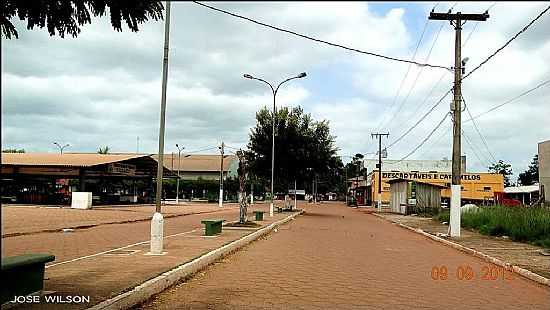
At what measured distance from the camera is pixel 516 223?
22.6 metres

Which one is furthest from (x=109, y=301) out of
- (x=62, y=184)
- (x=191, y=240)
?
(x=62, y=184)

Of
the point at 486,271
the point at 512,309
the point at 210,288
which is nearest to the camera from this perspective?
the point at 512,309

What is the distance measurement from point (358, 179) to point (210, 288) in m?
108

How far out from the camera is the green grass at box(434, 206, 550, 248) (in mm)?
20438

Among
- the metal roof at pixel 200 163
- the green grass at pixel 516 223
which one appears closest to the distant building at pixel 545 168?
the green grass at pixel 516 223

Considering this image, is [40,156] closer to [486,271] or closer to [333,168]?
[333,168]

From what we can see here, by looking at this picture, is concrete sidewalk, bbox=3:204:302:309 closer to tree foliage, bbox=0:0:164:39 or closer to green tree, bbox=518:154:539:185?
tree foliage, bbox=0:0:164:39

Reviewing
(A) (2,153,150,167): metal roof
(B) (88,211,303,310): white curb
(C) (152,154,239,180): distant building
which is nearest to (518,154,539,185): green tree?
(C) (152,154,239,180): distant building

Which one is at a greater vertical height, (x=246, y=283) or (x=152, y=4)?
(x=152, y=4)

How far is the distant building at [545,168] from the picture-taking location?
39.2 metres

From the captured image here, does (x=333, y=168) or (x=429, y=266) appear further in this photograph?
(x=333, y=168)

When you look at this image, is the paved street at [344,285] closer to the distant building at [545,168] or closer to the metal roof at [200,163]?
the distant building at [545,168]

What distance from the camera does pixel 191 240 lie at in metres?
18.1
